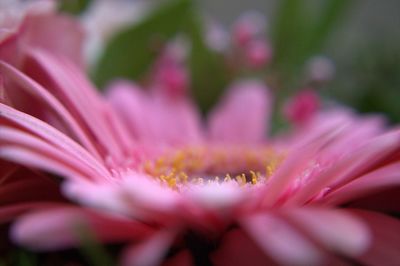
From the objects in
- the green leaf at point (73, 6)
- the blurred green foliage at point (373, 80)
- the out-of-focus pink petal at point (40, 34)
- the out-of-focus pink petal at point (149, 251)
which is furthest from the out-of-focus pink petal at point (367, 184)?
the blurred green foliage at point (373, 80)

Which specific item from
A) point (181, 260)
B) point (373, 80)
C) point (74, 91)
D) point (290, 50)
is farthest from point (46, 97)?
point (373, 80)

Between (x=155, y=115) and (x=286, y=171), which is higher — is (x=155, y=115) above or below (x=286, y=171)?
below

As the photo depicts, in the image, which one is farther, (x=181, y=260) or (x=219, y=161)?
(x=219, y=161)

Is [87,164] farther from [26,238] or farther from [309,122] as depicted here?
[309,122]

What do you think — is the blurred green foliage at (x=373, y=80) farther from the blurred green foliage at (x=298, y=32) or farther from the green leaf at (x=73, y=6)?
the green leaf at (x=73, y=6)

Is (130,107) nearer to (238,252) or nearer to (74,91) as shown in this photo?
(74,91)

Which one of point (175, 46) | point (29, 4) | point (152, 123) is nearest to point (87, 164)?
point (29, 4)
